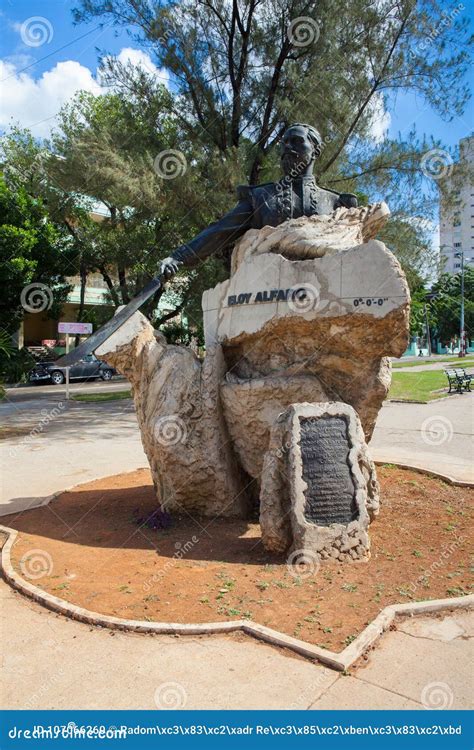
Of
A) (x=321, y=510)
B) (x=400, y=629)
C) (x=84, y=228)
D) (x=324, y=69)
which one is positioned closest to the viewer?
(x=400, y=629)

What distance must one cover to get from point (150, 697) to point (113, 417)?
43.0ft

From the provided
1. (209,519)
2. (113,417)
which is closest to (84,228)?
(113,417)

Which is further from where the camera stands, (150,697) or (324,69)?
(324,69)

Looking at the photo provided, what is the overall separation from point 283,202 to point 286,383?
2125 millimetres

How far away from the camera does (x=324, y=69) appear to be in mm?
13305

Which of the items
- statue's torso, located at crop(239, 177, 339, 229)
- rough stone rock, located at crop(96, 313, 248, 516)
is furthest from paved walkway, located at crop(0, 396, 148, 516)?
statue's torso, located at crop(239, 177, 339, 229)

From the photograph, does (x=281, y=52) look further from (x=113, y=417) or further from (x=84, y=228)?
(x=84, y=228)
